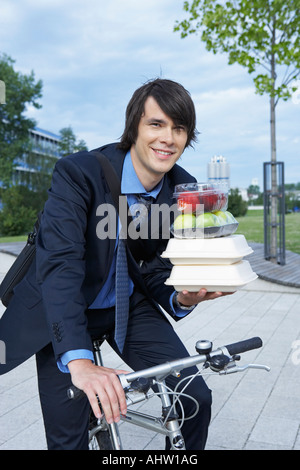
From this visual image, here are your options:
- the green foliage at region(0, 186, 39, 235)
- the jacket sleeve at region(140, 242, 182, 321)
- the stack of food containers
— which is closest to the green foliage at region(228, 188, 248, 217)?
the green foliage at region(0, 186, 39, 235)

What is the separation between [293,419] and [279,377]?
0.95 meters

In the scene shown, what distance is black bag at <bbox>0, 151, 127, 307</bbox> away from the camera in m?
2.34

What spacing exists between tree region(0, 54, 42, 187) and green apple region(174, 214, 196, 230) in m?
37.0

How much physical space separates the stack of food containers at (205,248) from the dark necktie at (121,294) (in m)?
0.33

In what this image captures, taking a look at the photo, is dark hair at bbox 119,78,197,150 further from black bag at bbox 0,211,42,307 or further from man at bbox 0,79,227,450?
black bag at bbox 0,211,42,307

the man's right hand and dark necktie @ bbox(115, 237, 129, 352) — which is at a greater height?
dark necktie @ bbox(115, 237, 129, 352)

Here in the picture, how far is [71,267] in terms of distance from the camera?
1999mm

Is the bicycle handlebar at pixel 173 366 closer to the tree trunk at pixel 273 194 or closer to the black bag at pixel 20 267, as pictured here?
the black bag at pixel 20 267

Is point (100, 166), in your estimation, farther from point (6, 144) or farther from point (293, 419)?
point (6, 144)

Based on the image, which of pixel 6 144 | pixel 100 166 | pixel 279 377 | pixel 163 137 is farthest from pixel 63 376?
pixel 6 144

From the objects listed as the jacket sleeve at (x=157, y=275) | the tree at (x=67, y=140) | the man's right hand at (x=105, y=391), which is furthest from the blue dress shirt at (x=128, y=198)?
the tree at (x=67, y=140)

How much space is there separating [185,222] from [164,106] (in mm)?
623

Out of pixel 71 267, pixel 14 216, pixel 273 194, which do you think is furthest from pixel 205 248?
pixel 14 216

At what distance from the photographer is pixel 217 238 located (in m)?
1.96
